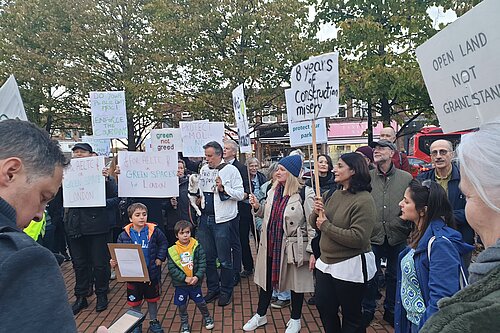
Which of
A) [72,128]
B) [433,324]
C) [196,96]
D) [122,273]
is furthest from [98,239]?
[72,128]

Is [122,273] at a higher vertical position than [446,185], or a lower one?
lower

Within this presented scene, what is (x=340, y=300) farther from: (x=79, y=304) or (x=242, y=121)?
(x=79, y=304)

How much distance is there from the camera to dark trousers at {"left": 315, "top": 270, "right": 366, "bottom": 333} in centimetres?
309

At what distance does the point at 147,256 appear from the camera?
13.9 ft

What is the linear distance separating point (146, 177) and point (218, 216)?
1249 millimetres

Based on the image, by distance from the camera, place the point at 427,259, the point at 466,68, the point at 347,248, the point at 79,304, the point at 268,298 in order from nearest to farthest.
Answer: the point at 466,68, the point at 427,259, the point at 347,248, the point at 268,298, the point at 79,304

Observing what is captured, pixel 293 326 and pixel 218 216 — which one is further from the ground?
pixel 218 216

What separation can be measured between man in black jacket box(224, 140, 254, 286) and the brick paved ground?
505 millimetres

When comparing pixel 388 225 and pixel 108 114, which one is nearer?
pixel 388 225

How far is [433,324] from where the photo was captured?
3.24 feet

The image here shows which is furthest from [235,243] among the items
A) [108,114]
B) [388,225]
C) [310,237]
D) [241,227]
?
[108,114]

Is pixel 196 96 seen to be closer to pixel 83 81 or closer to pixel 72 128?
pixel 83 81

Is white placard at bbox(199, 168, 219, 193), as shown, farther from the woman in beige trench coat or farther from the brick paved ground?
the brick paved ground

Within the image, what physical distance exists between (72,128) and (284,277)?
60.1 ft
